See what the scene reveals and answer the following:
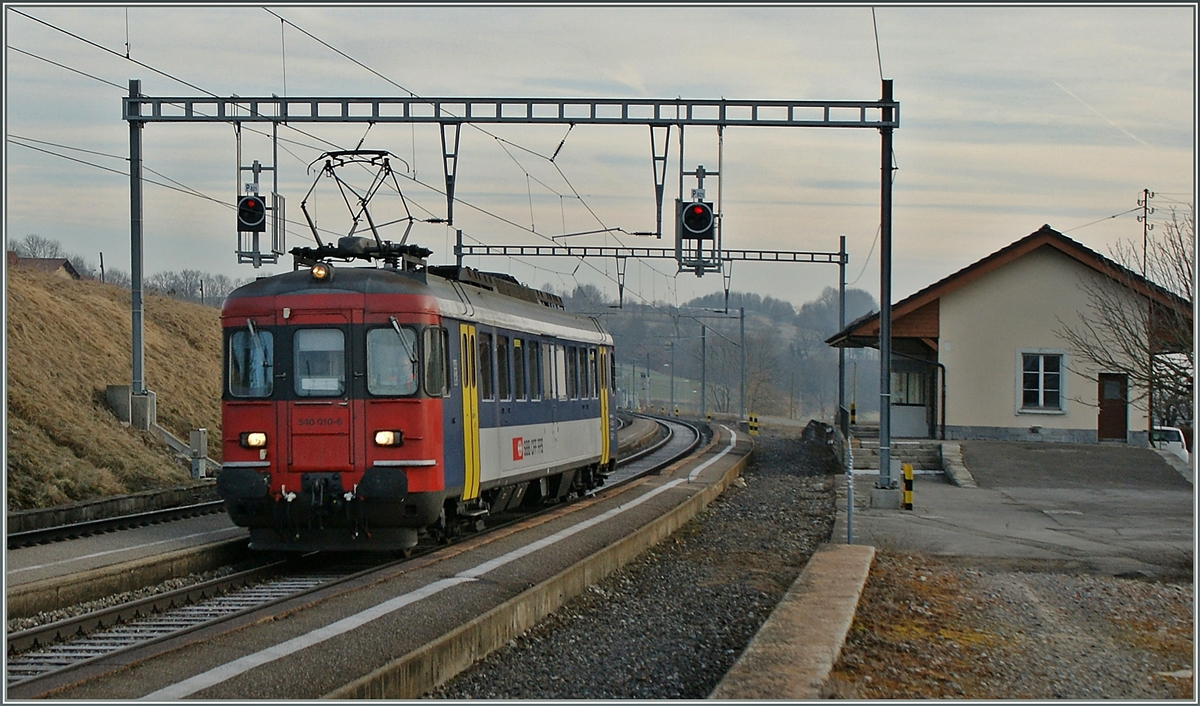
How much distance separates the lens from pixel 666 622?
10969 mm

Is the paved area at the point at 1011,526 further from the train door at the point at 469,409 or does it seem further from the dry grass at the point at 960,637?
the train door at the point at 469,409

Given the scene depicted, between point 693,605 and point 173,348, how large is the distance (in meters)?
25.2

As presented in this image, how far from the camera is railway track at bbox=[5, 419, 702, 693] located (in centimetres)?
864

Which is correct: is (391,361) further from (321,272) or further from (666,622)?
(666,622)

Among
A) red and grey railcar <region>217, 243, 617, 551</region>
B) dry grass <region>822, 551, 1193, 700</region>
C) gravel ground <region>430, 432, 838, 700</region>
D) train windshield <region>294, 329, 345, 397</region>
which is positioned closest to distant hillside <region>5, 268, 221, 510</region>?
red and grey railcar <region>217, 243, 617, 551</region>

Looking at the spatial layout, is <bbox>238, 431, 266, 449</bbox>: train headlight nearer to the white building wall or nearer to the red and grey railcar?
the red and grey railcar

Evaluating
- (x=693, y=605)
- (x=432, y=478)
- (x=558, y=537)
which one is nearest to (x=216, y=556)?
(x=432, y=478)

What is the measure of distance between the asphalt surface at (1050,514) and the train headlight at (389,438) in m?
6.52

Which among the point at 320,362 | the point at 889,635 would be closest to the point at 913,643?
the point at 889,635

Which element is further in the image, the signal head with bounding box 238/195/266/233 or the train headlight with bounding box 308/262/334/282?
the signal head with bounding box 238/195/266/233

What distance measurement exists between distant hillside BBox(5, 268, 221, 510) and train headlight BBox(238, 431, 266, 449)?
661 centimetres

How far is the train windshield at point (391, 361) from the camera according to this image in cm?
1254

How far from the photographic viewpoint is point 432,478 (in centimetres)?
1255

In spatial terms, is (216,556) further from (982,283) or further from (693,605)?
(982,283)
